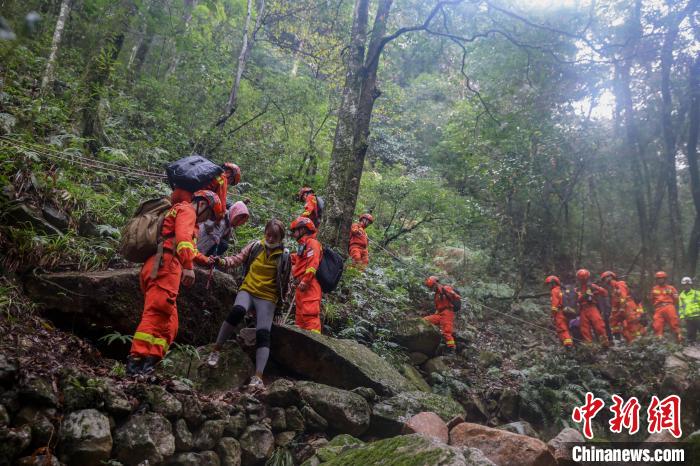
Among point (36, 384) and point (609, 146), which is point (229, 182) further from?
point (609, 146)

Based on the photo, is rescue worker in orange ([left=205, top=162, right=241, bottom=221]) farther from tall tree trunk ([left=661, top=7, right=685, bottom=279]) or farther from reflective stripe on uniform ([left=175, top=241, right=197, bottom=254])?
tall tree trunk ([left=661, top=7, right=685, bottom=279])

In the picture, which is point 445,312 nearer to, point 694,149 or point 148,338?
point 148,338

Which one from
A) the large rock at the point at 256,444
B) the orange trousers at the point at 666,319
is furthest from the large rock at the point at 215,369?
the orange trousers at the point at 666,319

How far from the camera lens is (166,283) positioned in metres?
4.43

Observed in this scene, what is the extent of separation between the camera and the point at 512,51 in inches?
631

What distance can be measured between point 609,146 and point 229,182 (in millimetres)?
18972

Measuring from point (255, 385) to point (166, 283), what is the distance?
4.96 ft

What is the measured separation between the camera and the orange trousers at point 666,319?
12.9 m

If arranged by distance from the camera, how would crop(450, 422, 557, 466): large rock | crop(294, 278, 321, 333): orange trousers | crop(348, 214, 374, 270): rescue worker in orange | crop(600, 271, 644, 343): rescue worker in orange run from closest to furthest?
crop(450, 422, 557, 466): large rock → crop(294, 278, 321, 333): orange trousers → crop(348, 214, 374, 270): rescue worker in orange → crop(600, 271, 644, 343): rescue worker in orange

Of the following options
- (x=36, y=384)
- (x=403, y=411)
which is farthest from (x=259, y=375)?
(x=36, y=384)

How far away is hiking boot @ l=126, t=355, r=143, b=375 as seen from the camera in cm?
420

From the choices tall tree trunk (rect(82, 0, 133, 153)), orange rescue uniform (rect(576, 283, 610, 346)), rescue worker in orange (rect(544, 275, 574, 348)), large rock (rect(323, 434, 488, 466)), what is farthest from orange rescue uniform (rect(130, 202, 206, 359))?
orange rescue uniform (rect(576, 283, 610, 346))

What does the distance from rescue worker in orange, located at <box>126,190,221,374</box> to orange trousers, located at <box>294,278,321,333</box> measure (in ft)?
7.78

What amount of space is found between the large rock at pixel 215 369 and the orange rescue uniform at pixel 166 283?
593 mm
